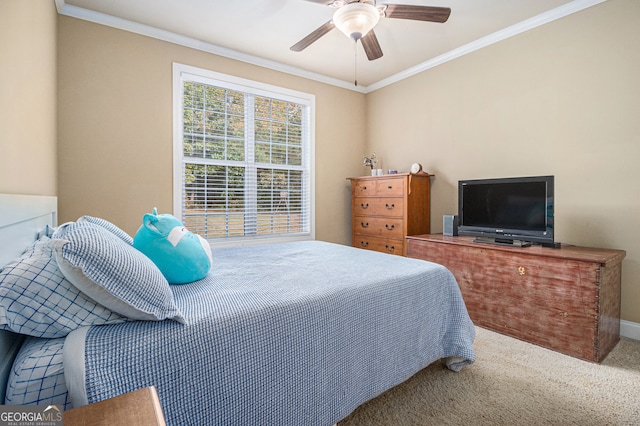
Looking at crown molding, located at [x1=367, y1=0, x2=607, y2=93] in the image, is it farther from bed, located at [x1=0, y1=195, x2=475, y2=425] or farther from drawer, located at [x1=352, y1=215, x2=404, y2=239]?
bed, located at [x1=0, y1=195, x2=475, y2=425]

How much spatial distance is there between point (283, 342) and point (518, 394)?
1439 mm

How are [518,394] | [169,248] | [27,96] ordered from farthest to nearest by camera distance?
[518,394] → [27,96] → [169,248]

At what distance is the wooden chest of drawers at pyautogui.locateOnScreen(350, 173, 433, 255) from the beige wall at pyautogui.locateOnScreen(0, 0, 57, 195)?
3.09m

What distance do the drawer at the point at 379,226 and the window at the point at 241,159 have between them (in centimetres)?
62

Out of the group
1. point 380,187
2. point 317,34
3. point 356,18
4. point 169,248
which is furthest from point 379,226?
point 169,248

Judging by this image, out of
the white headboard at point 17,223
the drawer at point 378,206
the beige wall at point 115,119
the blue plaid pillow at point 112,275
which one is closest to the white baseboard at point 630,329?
the drawer at point 378,206

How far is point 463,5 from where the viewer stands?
2639 mm

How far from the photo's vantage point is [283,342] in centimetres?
118

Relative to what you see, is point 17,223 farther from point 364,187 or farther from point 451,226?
point 364,187

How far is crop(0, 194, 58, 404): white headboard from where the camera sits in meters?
0.86

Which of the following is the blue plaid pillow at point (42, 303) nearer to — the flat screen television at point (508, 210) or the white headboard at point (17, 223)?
the white headboard at point (17, 223)

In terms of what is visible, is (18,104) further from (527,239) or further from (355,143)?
(355,143)

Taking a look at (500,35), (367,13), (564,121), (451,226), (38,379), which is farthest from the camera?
(451,226)

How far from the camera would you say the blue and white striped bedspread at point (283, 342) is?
0.94 meters
